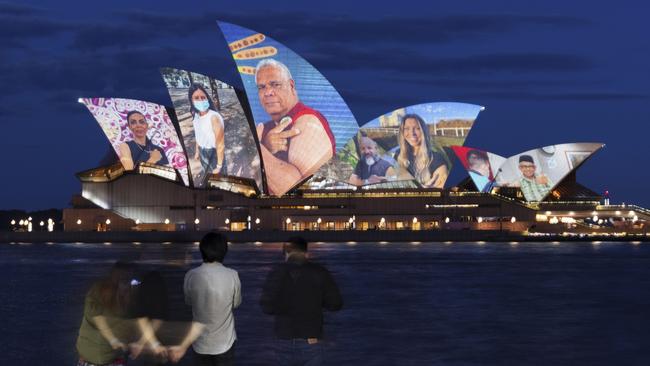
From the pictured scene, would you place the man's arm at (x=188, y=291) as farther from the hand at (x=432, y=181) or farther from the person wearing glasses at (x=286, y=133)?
the hand at (x=432, y=181)

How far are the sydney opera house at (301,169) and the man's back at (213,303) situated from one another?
71558mm

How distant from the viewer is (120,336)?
823 cm

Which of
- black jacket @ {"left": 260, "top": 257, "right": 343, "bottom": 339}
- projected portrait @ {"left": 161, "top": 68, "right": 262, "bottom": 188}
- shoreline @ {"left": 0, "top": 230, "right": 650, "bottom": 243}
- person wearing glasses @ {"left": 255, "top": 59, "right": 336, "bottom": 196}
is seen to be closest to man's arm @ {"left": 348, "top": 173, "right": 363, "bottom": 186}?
person wearing glasses @ {"left": 255, "top": 59, "right": 336, "bottom": 196}

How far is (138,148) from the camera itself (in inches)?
3415

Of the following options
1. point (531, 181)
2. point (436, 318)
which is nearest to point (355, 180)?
point (531, 181)

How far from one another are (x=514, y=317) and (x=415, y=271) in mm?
18357

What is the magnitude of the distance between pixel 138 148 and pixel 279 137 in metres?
11.6

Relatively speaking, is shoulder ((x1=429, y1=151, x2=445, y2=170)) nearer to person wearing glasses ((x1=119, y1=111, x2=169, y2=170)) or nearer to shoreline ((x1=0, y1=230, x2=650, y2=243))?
shoreline ((x1=0, y1=230, x2=650, y2=243))

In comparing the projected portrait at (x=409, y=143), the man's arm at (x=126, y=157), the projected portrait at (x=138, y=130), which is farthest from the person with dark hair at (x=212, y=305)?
the man's arm at (x=126, y=157)

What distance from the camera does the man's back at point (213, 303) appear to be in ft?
27.3

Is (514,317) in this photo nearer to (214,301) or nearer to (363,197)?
(214,301)

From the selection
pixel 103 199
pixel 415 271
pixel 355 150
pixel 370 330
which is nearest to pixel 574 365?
pixel 370 330

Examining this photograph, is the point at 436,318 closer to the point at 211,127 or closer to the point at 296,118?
the point at 296,118

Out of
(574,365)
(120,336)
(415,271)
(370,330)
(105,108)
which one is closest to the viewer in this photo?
(120,336)
